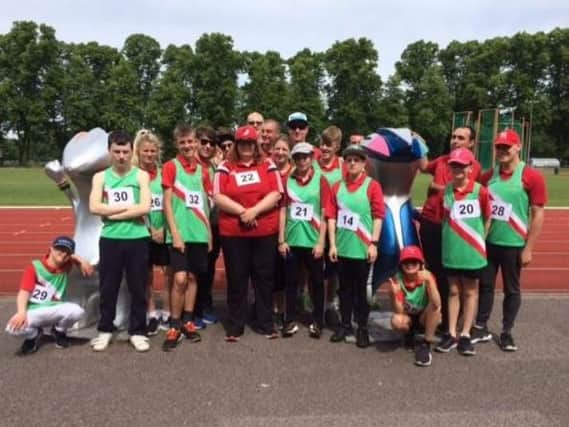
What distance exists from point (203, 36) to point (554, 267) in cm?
4302

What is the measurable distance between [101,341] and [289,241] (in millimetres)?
1625

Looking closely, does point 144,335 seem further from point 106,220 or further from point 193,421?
point 193,421

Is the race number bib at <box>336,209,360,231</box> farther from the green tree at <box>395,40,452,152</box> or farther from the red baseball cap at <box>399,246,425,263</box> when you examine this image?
the green tree at <box>395,40,452,152</box>

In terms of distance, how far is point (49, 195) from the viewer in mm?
18531

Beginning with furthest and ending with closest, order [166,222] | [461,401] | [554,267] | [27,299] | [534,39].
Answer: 1. [534,39]
2. [554,267]
3. [166,222]
4. [27,299]
5. [461,401]

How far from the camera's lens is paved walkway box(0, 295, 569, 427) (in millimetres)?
3059

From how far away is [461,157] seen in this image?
404cm

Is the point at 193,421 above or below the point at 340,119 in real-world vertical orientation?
below

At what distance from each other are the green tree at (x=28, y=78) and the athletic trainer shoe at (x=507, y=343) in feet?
161

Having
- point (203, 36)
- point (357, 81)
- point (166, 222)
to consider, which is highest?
point (203, 36)

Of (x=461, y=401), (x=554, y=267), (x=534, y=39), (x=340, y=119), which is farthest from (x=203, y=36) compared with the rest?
(x=461, y=401)

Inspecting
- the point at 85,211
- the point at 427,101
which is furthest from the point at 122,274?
the point at 427,101

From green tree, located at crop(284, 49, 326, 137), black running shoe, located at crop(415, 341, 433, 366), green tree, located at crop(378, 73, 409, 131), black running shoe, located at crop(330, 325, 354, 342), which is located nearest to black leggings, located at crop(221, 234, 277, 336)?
black running shoe, located at crop(330, 325, 354, 342)

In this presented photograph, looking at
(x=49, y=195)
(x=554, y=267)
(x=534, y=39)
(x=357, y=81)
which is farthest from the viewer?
(x=534, y=39)
